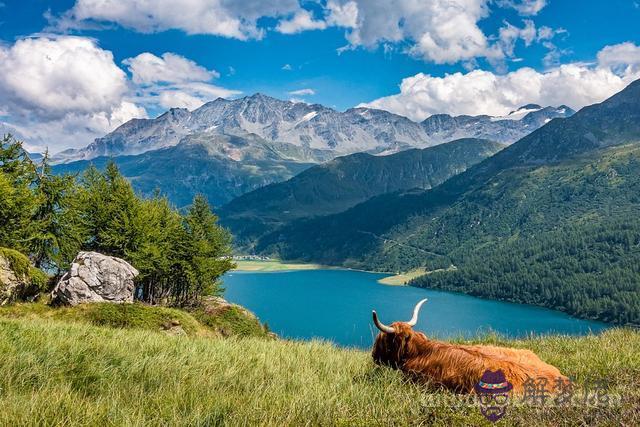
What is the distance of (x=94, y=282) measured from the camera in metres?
26.9

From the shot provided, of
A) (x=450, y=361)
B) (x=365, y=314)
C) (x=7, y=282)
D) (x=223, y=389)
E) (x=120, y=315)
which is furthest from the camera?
(x=365, y=314)

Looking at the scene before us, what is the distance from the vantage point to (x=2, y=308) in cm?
1995

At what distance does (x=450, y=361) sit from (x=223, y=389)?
3.21m

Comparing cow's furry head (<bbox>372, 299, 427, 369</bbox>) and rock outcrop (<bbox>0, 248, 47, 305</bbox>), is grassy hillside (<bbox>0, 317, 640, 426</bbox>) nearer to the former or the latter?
cow's furry head (<bbox>372, 299, 427, 369</bbox>)

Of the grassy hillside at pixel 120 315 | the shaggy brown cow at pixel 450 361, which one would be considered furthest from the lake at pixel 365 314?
the shaggy brown cow at pixel 450 361

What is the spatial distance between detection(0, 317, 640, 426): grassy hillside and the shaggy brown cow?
1.28 ft

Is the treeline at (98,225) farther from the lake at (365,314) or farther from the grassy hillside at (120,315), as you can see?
the lake at (365,314)

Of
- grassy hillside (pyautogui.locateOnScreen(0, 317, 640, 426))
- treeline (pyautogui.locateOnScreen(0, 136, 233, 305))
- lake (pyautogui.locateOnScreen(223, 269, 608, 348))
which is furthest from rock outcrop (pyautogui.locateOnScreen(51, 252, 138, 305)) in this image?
lake (pyautogui.locateOnScreen(223, 269, 608, 348))

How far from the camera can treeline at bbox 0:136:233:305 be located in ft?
99.2

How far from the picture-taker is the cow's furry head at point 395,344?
6464 millimetres

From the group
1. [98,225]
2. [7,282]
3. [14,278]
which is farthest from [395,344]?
[98,225]

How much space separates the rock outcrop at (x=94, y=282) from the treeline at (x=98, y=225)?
581 cm

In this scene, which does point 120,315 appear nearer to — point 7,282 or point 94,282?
point 94,282

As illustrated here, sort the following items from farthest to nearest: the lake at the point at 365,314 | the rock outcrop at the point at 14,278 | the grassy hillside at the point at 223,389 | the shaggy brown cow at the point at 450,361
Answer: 1. the lake at the point at 365,314
2. the rock outcrop at the point at 14,278
3. the shaggy brown cow at the point at 450,361
4. the grassy hillside at the point at 223,389
